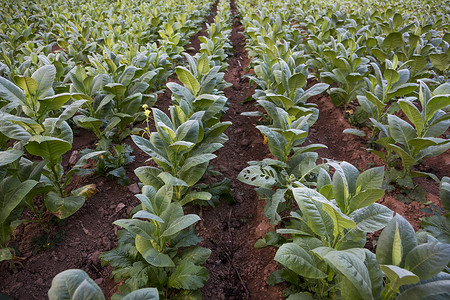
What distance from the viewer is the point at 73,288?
114 centimetres

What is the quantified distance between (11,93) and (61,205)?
0.98 m

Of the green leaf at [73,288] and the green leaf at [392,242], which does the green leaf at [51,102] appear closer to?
the green leaf at [73,288]

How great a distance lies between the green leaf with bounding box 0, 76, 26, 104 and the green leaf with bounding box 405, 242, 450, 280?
2784mm

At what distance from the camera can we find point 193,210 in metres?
2.78

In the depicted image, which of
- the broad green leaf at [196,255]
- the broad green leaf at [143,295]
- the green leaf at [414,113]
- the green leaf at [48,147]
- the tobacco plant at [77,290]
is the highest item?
the green leaf at [414,113]

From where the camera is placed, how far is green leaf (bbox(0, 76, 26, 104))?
221cm

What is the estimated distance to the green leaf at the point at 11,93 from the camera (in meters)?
2.21

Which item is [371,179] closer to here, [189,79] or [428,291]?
[428,291]

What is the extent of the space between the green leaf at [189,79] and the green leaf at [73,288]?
2.21 meters

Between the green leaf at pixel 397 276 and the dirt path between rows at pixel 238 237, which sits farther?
the dirt path between rows at pixel 238 237

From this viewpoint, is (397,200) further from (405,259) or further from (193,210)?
(193,210)

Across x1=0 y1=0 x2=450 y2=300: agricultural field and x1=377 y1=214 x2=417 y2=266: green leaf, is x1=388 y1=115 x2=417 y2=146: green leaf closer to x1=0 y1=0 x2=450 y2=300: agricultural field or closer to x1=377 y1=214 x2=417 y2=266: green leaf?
x1=0 y1=0 x2=450 y2=300: agricultural field

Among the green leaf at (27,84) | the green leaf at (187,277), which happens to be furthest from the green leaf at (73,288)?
the green leaf at (27,84)

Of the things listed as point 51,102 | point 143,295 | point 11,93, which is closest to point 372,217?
point 143,295
